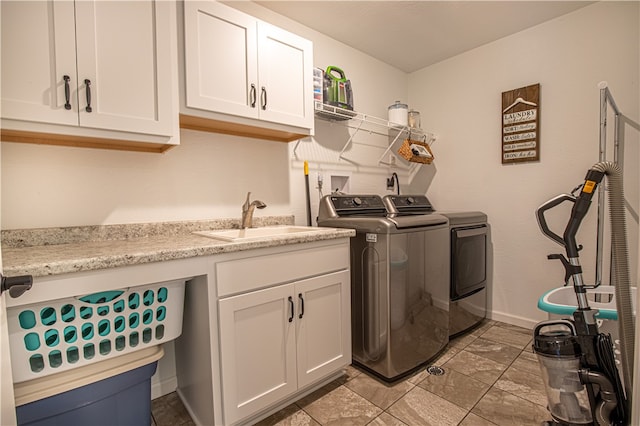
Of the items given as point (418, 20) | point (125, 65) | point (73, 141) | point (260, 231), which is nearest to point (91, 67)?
point (125, 65)

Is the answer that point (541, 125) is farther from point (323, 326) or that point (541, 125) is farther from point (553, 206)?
point (323, 326)

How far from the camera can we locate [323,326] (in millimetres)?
1670

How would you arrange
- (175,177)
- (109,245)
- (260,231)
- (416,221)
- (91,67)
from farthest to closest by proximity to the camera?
(260,231) < (416,221) < (175,177) < (109,245) < (91,67)

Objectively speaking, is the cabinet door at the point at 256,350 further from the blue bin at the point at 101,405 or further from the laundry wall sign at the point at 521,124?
the laundry wall sign at the point at 521,124

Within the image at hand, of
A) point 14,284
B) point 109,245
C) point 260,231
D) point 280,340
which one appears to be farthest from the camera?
point 260,231

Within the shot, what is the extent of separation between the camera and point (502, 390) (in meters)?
1.71

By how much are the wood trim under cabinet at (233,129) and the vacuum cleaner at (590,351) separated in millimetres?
1514

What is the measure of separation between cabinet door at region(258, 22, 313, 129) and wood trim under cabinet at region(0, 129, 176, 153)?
63 centimetres

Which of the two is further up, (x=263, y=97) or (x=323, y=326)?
(x=263, y=97)

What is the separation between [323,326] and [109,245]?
1.11 metres

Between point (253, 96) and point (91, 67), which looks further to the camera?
point (253, 96)

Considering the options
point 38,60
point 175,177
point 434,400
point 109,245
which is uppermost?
point 38,60

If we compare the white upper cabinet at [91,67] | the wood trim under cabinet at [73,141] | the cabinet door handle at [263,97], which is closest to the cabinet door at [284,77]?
the cabinet door handle at [263,97]

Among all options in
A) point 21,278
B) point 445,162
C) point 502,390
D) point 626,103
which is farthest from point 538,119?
point 21,278
